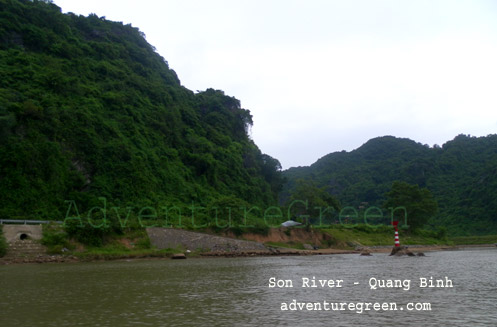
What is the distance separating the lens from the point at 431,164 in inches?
3885

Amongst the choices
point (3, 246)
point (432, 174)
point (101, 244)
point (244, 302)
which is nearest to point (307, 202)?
point (101, 244)

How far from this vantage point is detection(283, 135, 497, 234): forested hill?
75.9 meters

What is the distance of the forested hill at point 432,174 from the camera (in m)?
75.9

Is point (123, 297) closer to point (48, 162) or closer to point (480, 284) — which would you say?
point (480, 284)

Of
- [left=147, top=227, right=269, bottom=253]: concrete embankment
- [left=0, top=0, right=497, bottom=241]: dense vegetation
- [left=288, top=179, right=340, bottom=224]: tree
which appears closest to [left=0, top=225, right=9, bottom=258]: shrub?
[left=0, top=0, right=497, bottom=241]: dense vegetation

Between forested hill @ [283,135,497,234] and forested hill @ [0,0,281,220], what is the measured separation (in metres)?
18.0

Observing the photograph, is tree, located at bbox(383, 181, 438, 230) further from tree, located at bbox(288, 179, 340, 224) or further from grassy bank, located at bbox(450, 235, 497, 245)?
tree, located at bbox(288, 179, 340, 224)

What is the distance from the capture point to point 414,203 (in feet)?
219

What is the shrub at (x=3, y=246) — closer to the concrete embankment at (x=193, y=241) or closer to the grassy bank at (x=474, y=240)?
the concrete embankment at (x=193, y=241)

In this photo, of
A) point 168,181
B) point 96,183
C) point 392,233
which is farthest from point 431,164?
point 96,183

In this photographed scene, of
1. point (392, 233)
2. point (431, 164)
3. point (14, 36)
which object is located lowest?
point (392, 233)

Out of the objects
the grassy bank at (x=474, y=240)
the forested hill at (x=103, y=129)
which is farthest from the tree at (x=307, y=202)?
the grassy bank at (x=474, y=240)

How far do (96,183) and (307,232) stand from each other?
2823 centimetres

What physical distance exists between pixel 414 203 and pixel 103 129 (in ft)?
167
